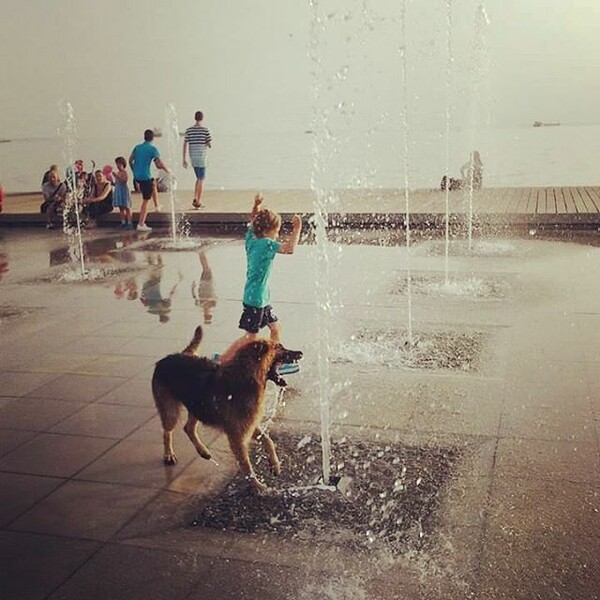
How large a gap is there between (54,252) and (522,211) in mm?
9194

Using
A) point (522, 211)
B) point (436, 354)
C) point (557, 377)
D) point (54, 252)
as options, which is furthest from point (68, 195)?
point (557, 377)

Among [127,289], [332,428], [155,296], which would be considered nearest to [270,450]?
[332,428]

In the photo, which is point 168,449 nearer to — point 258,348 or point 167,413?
point 167,413

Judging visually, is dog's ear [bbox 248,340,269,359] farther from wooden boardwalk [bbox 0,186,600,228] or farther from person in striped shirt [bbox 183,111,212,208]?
person in striped shirt [bbox 183,111,212,208]

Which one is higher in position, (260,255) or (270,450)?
(260,255)

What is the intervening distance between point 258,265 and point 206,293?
373cm

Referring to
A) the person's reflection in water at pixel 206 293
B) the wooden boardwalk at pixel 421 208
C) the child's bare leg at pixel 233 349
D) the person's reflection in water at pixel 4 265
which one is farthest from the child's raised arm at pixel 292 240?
the wooden boardwalk at pixel 421 208

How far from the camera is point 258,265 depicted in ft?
19.0

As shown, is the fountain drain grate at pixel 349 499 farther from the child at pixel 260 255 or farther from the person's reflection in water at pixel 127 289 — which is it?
the person's reflection in water at pixel 127 289

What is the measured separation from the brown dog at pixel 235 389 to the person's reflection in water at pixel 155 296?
3.81m

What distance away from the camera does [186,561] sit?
11.7 feet

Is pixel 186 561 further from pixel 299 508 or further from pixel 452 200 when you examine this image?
pixel 452 200

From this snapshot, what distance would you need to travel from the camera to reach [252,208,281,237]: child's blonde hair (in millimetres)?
5699

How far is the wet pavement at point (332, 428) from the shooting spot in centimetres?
345
